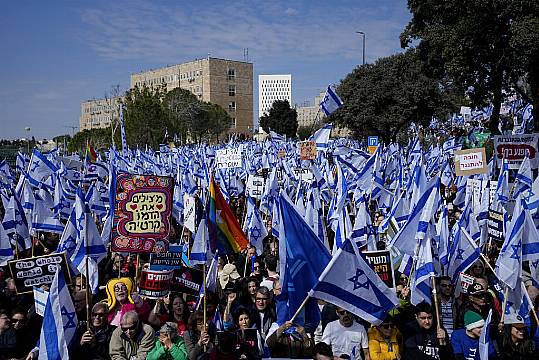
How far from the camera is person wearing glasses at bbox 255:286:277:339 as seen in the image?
22.6 feet

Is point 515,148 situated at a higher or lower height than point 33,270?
higher

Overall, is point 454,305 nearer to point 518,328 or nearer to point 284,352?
point 518,328

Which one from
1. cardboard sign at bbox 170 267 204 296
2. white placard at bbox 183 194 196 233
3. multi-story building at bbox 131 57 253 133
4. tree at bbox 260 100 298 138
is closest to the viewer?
cardboard sign at bbox 170 267 204 296

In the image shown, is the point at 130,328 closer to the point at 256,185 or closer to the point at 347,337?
the point at 347,337

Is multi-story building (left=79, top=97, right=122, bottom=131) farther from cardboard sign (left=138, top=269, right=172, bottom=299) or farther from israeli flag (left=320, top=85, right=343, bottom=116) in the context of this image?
cardboard sign (left=138, top=269, right=172, bottom=299)

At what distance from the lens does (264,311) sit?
700 cm

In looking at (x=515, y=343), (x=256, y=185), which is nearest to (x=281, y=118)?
(x=256, y=185)

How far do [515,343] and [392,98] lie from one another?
122 feet

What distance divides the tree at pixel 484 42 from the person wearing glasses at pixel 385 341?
15.6 metres

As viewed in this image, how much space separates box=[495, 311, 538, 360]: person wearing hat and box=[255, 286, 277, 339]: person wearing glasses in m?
2.61

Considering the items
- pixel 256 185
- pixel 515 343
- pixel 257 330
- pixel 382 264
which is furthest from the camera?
pixel 256 185

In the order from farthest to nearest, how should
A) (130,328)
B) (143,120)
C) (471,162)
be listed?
1. (143,120)
2. (471,162)
3. (130,328)

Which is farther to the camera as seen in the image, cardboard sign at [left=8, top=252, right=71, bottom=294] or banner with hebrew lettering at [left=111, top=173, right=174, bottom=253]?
banner with hebrew lettering at [left=111, top=173, right=174, bottom=253]

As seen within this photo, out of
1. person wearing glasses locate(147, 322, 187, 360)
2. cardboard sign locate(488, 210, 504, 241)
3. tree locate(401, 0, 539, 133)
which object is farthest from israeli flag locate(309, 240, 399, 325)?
tree locate(401, 0, 539, 133)
